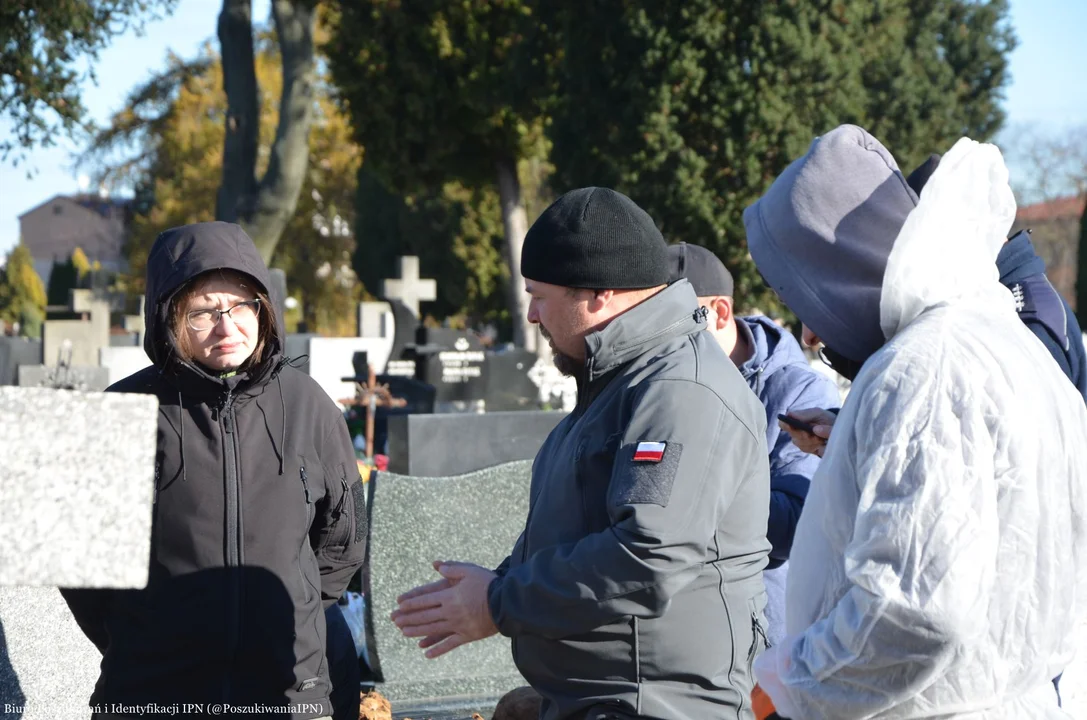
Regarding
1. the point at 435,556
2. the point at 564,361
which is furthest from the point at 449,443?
the point at 564,361

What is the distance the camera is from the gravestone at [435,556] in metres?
4.72

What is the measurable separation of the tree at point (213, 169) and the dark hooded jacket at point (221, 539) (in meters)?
35.8

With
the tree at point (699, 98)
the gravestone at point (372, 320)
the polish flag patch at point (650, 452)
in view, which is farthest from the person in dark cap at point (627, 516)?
the gravestone at point (372, 320)

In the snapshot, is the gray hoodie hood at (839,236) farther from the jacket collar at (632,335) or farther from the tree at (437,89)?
the tree at (437,89)

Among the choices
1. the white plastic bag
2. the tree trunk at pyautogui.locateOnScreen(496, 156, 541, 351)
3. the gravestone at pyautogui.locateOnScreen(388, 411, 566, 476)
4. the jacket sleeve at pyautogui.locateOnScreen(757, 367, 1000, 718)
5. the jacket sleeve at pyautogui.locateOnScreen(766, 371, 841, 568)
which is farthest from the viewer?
the tree trunk at pyautogui.locateOnScreen(496, 156, 541, 351)

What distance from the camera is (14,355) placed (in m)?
17.7

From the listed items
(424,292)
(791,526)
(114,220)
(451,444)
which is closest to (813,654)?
(791,526)

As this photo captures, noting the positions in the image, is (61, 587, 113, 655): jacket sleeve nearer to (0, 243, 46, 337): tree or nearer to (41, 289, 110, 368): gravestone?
(41, 289, 110, 368): gravestone

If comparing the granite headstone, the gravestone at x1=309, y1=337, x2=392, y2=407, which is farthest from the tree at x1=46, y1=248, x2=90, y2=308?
the granite headstone

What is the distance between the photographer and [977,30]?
101 ft

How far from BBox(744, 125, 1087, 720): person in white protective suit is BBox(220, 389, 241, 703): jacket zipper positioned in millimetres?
1221

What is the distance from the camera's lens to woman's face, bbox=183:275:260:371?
2.68 meters

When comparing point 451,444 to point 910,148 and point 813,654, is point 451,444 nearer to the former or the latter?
point 813,654

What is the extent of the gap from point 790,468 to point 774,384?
0.26m
